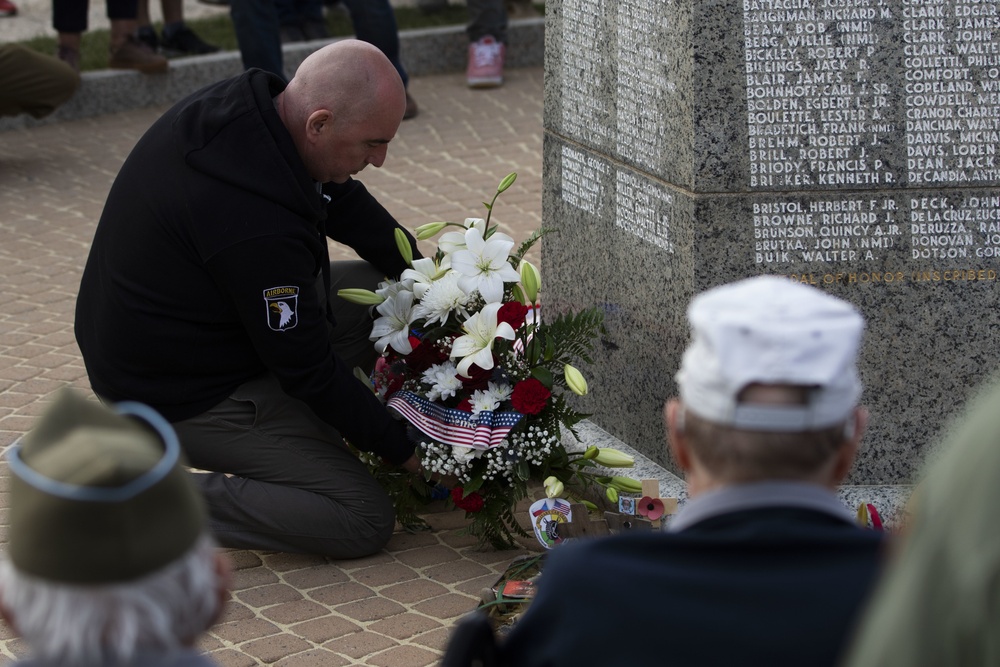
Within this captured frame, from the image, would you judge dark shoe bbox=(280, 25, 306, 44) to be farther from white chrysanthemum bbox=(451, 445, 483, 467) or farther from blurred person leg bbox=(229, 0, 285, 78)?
white chrysanthemum bbox=(451, 445, 483, 467)

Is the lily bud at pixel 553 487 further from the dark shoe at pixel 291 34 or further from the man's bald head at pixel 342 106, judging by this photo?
the dark shoe at pixel 291 34

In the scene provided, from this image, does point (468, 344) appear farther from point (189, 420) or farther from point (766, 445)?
point (766, 445)

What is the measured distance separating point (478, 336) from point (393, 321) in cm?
34

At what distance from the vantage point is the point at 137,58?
Answer: 8.41 m

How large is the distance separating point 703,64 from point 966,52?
70cm

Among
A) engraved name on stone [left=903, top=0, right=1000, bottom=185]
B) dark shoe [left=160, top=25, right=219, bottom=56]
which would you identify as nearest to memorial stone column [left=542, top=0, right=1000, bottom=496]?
engraved name on stone [left=903, top=0, right=1000, bottom=185]

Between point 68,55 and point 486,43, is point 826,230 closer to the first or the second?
point 486,43

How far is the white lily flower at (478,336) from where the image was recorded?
11.6 feet

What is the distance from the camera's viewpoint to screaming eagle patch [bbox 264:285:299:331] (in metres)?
3.35

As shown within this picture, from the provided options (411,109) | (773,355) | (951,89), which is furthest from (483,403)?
(411,109)

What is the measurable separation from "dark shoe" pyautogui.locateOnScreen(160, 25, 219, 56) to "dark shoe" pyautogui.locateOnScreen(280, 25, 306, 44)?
542 millimetres

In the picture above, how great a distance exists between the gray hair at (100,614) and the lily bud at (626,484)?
83.0 inches

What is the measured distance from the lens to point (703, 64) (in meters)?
3.48

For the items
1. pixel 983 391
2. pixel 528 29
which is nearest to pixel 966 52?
pixel 983 391
